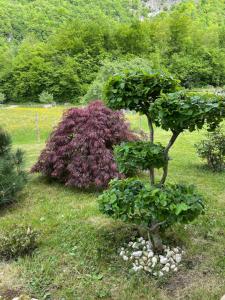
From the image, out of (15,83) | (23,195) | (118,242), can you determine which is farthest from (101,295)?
(15,83)

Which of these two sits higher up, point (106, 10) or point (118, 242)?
point (106, 10)

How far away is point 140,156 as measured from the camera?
10.6 feet

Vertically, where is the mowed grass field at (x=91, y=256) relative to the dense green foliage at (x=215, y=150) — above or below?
below

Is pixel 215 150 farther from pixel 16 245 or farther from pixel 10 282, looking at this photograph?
pixel 10 282

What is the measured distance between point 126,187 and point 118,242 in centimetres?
77

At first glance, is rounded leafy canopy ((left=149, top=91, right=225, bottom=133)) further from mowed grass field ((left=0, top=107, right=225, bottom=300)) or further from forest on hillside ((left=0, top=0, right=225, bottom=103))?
forest on hillside ((left=0, top=0, right=225, bottom=103))

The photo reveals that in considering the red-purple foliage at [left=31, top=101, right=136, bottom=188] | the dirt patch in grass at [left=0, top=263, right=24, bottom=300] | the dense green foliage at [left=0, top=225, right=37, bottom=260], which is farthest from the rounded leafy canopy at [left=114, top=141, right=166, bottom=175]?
the red-purple foliage at [left=31, top=101, right=136, bottom=188]

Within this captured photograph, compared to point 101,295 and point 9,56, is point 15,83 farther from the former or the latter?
point 101,295

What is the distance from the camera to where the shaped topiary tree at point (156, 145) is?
9.68 feet

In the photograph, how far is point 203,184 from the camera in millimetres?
6277

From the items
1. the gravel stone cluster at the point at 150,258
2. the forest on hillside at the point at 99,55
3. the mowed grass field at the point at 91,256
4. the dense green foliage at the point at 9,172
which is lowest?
the mowed grass field at the point at 91,256

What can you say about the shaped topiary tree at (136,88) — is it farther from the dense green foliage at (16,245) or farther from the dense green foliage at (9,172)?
the dense green foliage at (9,172)

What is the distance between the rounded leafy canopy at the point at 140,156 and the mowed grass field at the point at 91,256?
1.05 meters

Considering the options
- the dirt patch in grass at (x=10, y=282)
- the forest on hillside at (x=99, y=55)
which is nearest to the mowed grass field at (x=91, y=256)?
the dirt patch in grass at (x=10, y=282)
